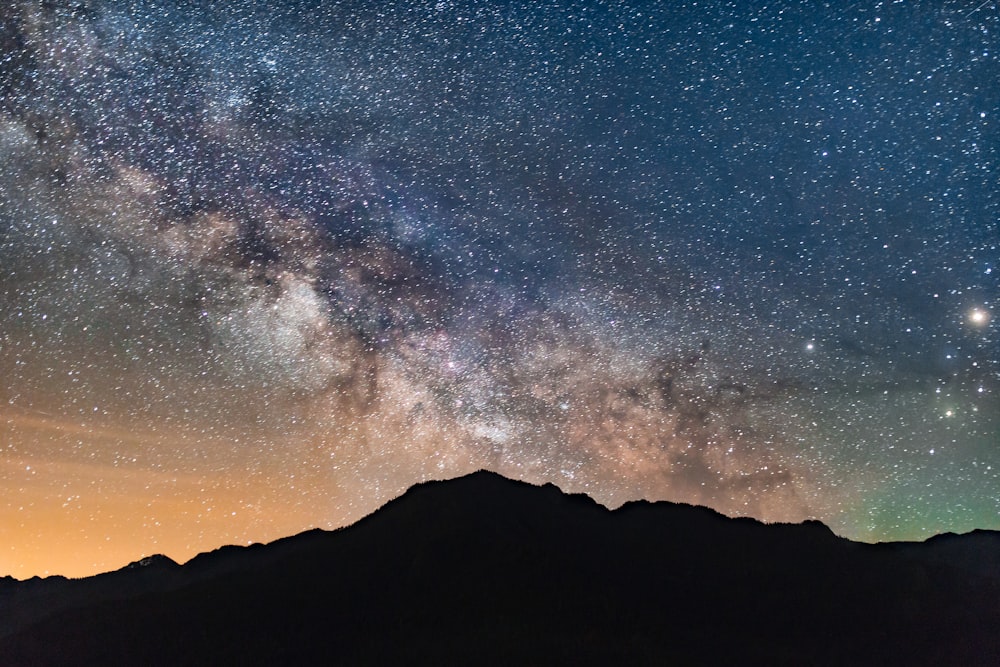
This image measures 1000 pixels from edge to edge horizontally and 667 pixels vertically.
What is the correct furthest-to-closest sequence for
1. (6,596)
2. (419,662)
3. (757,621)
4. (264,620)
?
(6,596) → (264,620) → (757,621) → (419,662)

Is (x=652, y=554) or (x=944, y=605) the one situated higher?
(x=652, y=554)

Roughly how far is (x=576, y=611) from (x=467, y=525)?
1124 cm

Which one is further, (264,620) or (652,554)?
(652,554)

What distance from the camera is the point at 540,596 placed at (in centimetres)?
4688

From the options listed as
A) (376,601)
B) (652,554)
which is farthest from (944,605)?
(376,601)

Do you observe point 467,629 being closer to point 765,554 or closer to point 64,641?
point 765,554

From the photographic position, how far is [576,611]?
4512 centimetres

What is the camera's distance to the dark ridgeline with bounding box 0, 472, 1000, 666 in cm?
4216

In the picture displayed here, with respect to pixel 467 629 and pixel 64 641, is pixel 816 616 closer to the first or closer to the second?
pixel 467 629

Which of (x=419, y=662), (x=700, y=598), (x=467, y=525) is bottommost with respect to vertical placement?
→ (x=419, y=662)

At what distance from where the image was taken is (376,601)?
47.6m

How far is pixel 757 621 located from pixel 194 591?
39.9 metres

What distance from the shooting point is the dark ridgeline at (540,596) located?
4216 centimetres

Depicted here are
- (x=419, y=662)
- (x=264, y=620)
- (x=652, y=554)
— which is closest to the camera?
(x=419, y=662)
